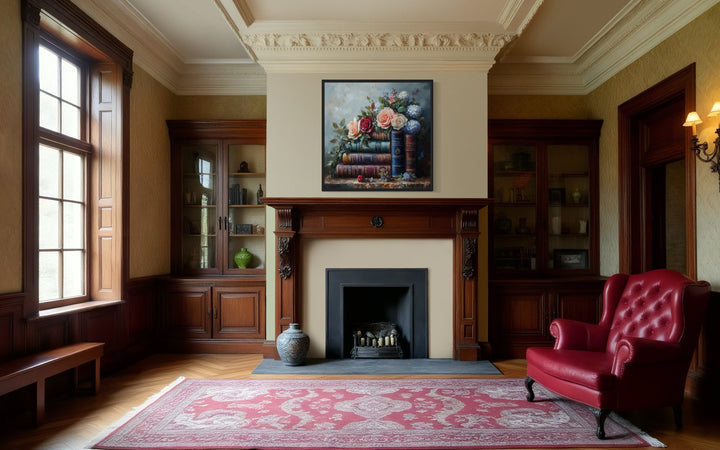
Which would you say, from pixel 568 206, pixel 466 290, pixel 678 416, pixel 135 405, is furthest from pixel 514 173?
pixel 135 405

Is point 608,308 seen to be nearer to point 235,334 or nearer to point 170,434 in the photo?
point 170,434

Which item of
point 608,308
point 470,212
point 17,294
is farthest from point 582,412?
point 17,294

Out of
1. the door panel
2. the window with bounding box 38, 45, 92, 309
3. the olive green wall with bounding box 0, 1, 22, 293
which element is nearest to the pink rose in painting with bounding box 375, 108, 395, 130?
the door panel

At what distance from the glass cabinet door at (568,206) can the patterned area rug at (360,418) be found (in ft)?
7.08

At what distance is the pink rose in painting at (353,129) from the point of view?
470cm

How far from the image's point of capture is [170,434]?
2.90 metres

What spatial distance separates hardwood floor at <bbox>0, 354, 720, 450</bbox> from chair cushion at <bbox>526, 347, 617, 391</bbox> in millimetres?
475

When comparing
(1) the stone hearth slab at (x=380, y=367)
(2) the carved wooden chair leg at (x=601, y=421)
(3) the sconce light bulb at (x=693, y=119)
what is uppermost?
(3) the sconce light bulb at (x=693, y=119)

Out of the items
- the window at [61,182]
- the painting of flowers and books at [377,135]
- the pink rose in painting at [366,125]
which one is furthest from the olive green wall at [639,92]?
the window at [61,182]

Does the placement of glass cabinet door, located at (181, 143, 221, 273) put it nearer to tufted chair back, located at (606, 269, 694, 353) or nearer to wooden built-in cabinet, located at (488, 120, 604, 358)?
wooden built-in cabinet, located at (488, 120, 604, 358)

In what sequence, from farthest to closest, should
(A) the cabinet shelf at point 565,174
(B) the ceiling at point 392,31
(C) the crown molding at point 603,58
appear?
(A) the cabinet shelf at point 565,174, (B) the ceiling at point 392,31, (C) the crown molding at point 603,58

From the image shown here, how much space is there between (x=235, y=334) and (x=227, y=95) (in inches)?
115

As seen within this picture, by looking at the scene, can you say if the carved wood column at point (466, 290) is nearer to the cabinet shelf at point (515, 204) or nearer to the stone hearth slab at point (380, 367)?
the stone hearth slab at point (380, 367)

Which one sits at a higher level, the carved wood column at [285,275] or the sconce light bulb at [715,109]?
Answer: the sconce light bulb at [715,109]
